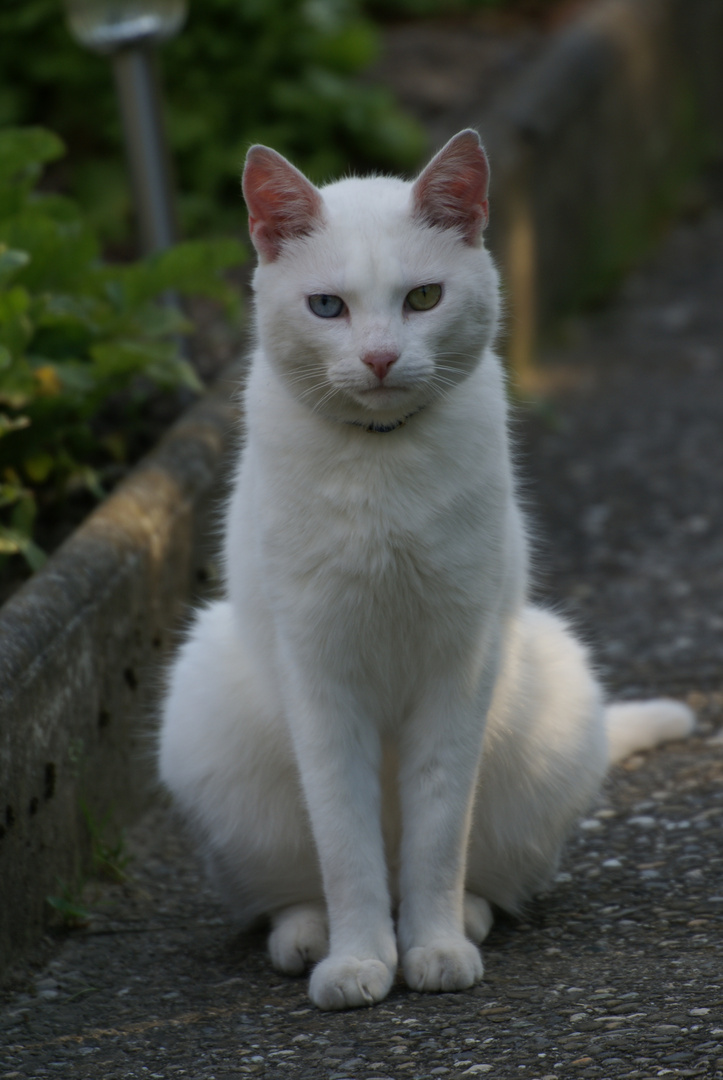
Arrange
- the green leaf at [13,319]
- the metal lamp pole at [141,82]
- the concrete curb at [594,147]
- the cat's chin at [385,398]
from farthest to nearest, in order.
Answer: the concrete curb at [594,147]
the metal lamp pole at [141,82]
the green leaf at [13,319]
the cat's chin at [385,398]

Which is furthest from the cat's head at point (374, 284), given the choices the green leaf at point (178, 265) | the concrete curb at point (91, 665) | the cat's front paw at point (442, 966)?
the green leaf at point (178, 265)

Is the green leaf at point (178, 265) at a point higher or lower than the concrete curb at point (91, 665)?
higher

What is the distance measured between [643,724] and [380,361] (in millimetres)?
1530

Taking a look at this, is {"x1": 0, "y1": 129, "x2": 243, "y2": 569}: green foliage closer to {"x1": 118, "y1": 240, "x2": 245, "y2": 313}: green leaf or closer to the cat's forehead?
{"x1": 118, "y1": 240, "x2": 245, "y2": 313}: green leaf

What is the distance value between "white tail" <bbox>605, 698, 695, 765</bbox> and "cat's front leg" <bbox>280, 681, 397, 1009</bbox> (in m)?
1.05

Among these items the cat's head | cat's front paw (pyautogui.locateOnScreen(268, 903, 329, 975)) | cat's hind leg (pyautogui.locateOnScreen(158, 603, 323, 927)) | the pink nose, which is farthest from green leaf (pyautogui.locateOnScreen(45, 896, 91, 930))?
the pink nose

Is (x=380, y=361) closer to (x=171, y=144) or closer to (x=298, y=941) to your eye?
(x=298, y=941)

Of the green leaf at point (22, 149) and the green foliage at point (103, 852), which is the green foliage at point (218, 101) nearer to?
the green leaf at point (22, 149)

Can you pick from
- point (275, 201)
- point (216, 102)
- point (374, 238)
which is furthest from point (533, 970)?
point (216, 102)

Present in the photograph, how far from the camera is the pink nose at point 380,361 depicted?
219cm

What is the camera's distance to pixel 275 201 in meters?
2.35

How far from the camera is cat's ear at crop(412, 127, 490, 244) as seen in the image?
90.5 inches

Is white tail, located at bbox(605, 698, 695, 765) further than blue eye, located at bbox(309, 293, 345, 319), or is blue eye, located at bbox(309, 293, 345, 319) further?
white tail, located at bbox(605, 698, 695, 765)

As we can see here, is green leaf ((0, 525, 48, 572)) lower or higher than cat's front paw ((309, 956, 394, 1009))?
higher
